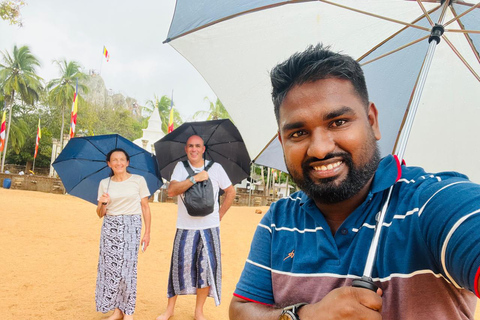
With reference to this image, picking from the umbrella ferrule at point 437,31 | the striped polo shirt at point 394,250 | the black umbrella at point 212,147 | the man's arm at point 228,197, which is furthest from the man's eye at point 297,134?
the black umbrella at point 212,147

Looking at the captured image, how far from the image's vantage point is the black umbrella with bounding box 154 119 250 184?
4.51m


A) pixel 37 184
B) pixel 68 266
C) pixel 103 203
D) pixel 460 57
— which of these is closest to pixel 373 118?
pixel 460 57

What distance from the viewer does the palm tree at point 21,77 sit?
3450 centimetres

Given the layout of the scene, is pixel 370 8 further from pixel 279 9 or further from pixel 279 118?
pixel 279 118

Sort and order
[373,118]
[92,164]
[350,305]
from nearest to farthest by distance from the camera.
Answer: [350,305]
[373,118]
[92,164]

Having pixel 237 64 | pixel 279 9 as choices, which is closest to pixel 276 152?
pixel 237 64

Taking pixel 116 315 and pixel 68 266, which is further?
pixel 68 266

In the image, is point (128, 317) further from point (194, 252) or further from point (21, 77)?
point (21, 77)

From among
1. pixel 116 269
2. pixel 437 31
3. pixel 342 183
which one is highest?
pixel 437 31

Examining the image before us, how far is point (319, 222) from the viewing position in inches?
51.0

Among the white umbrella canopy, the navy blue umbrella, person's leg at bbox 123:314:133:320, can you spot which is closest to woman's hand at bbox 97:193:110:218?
the navy blue umbrella

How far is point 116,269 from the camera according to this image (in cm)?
409

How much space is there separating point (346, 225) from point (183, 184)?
2892mm

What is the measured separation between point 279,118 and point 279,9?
1.26 metres
